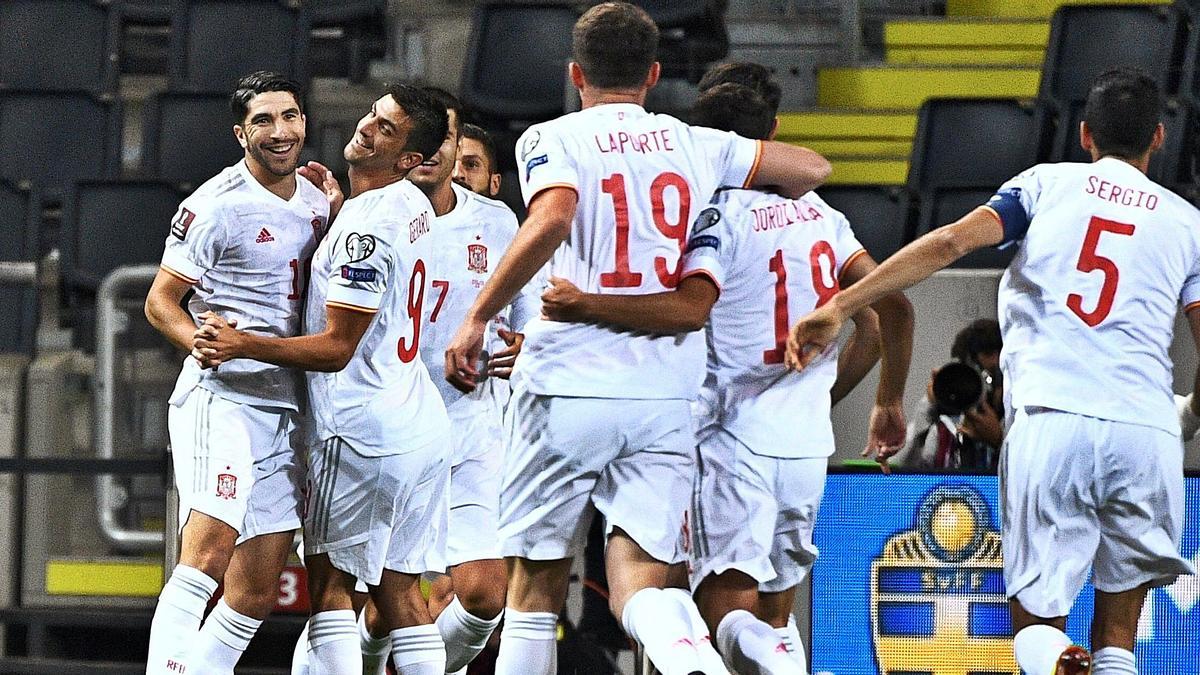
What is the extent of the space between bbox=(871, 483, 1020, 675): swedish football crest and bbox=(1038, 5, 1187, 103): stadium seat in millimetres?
4434

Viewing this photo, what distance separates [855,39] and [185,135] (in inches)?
150

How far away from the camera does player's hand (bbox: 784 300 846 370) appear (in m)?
Answer: 4.27

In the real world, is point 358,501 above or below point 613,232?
below

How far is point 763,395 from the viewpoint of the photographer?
185 inches

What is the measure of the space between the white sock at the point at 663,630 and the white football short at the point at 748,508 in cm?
57

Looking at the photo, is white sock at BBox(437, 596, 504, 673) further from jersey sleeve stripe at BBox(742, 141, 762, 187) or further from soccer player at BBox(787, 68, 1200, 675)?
jersey sleeve stripe at BBox(742, 141, 762, 187)

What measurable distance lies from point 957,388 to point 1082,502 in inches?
44.2

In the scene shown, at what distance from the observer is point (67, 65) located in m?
10.0

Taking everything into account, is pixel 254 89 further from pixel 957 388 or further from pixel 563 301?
pixel 957 388

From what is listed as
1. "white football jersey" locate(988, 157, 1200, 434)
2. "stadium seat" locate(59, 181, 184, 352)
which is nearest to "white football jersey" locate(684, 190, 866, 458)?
"white football jersey" locate(988, 157, 1200, 434)

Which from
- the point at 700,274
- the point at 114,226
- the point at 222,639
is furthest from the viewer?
the point at 114,226

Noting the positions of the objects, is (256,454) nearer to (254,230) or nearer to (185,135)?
(254,230)

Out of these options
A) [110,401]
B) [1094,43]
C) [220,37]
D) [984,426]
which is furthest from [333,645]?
[1094,43]

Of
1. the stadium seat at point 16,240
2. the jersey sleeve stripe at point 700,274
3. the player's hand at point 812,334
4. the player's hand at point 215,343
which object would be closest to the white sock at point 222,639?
the player's hand at point 215,343
